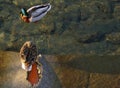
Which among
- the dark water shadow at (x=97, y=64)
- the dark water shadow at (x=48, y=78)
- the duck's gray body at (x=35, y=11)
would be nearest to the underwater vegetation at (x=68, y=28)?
the duck's gray body at (x=35, y=11)

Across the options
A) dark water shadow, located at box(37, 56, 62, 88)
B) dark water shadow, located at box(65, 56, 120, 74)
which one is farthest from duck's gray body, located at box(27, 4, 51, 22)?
dark water shadow, located at box(65, 56, 120, 74)

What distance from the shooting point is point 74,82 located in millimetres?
4930

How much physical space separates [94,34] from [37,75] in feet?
10.6

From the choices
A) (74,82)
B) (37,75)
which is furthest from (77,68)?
(37,75)

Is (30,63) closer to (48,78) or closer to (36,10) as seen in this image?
(48,78)

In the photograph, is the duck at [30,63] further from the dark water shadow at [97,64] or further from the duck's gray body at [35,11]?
the duck's gray body at [35,11]

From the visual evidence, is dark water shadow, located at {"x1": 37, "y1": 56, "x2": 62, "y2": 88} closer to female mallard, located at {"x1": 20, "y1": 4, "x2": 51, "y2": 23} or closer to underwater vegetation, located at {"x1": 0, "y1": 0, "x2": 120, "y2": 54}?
female mallard, located at {"x1": 20, "y1": 4, "x2": 51, "y2": 23}

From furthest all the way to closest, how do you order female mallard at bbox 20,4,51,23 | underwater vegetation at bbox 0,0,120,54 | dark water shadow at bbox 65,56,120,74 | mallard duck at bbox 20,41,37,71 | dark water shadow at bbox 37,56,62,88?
underwater vegetation at bbox 0,0,120,54 → female mallard at bbox 20,4,51,23 → dark water shadow at bbox 65,56,120,74 → dark water shadow at bbox 37,56,62,88 → mallard duck at bbox 20,41,37,71

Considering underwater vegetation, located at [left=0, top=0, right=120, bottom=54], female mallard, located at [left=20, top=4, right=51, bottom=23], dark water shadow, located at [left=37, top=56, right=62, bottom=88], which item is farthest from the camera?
underwater vegetation, located at [left=0, top=0, right=120, bottom=54]

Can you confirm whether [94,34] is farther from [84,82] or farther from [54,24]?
[84,82]

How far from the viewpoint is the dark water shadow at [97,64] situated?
202 inches

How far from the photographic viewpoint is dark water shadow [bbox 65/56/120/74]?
5.12 m

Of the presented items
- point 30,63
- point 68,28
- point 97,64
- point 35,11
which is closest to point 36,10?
point 35,11

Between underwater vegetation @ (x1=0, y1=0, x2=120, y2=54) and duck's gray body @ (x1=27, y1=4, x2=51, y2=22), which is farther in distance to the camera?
underwater vegetation @ (x1=0, y1=0, x2=120, y2=54)
